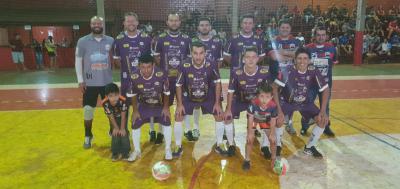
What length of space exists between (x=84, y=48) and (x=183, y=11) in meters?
13.2

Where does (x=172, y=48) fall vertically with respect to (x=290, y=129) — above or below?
above

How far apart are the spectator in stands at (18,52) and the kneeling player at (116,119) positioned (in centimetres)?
1457

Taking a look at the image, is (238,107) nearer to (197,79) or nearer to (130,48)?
(197,79)

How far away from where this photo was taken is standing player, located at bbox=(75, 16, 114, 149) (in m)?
5.95

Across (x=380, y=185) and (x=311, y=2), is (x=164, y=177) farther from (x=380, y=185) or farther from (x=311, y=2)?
(x=311, y=2)

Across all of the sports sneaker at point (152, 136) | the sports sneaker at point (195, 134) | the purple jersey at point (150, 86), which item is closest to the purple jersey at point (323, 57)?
the sports sneaker at point (195, 134)

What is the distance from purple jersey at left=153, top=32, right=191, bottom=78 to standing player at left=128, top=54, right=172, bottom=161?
0.89 m

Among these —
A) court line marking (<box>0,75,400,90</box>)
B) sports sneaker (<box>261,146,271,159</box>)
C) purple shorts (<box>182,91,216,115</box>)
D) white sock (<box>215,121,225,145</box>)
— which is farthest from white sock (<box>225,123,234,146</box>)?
court line marking (<box>0,75,400,90</box>)

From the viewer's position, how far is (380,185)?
15.0 ft

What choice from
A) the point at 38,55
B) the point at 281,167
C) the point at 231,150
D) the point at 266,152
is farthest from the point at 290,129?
the point at 38,55

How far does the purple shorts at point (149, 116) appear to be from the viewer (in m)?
5.54

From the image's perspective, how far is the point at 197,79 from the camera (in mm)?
5652

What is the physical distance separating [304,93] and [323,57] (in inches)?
46.2

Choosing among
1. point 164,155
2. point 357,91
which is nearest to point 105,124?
point 164,155
